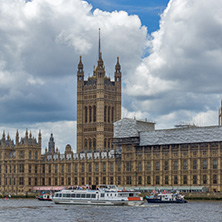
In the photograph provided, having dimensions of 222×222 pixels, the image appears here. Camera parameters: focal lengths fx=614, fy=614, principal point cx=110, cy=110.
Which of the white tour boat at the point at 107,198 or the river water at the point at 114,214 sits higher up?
the white tour boat at the point at 107,198

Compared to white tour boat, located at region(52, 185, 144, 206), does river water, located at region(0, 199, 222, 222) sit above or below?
below

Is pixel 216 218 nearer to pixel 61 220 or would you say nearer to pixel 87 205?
pixel 61 220

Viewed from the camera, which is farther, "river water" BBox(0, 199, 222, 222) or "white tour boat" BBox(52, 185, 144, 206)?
"white tour boat" BBox(52, 185, 144, 206)

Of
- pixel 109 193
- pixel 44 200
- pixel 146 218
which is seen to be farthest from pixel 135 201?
pixel 44 200

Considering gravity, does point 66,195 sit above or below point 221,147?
below

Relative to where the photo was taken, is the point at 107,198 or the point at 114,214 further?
the point at 107,198

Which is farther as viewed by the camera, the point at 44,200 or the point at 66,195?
the point at 44,200

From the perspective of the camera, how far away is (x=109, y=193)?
15250cm

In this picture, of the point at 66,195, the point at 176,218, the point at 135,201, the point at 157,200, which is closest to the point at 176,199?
the point at 157,200

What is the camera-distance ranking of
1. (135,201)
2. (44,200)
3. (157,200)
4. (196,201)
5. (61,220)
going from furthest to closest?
(44,200), (196,201), (157,200), (135,201), (61,220)

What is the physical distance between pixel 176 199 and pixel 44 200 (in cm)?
4830

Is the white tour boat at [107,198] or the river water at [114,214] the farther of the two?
the white tour boat at [107,198]

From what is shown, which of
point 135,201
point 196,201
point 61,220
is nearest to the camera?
point 61,220

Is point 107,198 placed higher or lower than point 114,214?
higher
